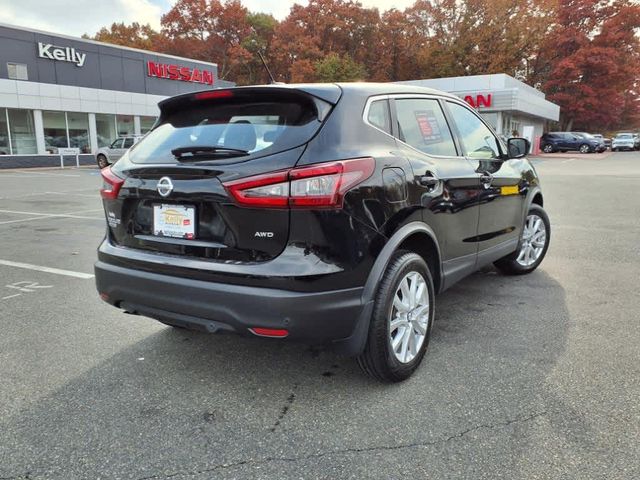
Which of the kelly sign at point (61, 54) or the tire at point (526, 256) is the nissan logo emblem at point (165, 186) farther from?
the kelly sign at point (61, 54)

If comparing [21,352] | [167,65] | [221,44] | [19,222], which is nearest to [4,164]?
[167,65]

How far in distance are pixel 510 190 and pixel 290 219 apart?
8.82 feet

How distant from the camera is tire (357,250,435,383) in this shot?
9.07 ft

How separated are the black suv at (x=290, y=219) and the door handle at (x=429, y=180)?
0.04ft

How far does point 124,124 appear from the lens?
30.8 meters

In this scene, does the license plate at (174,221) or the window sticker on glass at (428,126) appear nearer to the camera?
the license plate at (174,221)

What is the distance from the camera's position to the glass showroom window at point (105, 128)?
96.7ft

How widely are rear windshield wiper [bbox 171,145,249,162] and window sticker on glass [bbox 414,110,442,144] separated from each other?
1.36m

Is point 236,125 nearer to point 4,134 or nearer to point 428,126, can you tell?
point 428,126

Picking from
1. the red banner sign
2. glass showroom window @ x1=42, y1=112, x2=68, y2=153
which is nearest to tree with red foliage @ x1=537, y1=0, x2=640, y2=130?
the red banner sign

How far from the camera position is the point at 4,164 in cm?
2512

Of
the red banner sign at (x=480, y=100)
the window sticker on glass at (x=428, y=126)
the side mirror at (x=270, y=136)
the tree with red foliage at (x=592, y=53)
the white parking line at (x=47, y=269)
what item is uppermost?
the tree with red foliage at (x=592, y=53)

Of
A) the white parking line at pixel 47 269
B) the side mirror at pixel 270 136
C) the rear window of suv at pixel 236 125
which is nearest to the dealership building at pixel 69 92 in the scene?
the white parking line at pixel 47 269

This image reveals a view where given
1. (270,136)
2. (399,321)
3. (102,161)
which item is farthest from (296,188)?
(102,161)
